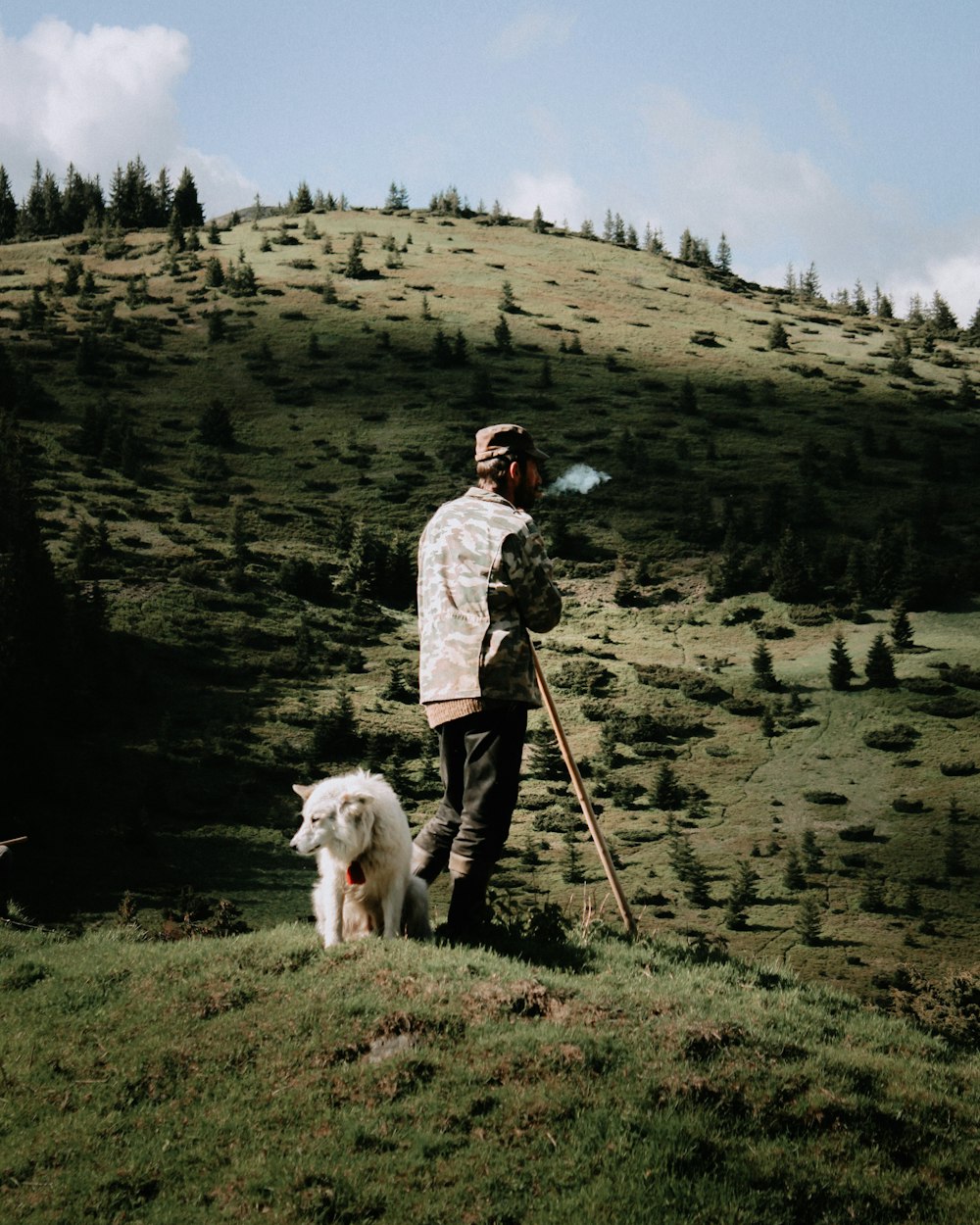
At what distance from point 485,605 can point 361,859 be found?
6.35ft

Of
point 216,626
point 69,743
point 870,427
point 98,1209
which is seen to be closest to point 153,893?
point 69,743

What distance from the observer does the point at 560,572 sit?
62.6 metres

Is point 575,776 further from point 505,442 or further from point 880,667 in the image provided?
point 880,667

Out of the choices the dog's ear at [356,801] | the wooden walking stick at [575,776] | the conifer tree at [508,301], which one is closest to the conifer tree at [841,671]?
the wooden walking stick at [575,776]

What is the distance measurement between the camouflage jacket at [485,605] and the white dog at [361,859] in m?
0.89

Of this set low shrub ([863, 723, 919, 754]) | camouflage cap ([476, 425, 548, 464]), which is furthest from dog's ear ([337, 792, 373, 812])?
low shrub ([863, 723, 919, 754])

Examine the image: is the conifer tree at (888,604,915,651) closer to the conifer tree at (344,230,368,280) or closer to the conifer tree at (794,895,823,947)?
the conifer tree at (794,895,823,947)

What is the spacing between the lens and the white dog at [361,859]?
23.7ft

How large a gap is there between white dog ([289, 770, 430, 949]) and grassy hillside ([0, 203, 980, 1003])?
381 centimetres

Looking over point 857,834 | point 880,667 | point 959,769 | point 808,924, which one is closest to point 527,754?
point 857,834

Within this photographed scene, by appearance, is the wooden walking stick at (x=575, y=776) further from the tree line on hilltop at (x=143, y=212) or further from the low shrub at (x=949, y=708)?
the tree line on hilltop at (x=143, y=212)

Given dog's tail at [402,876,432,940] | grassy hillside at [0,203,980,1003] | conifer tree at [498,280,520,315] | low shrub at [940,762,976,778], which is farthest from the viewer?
conifer tree at [498,280,520,315]

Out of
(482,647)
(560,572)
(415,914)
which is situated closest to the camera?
(482,647)

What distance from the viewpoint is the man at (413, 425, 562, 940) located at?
22.7 ft
